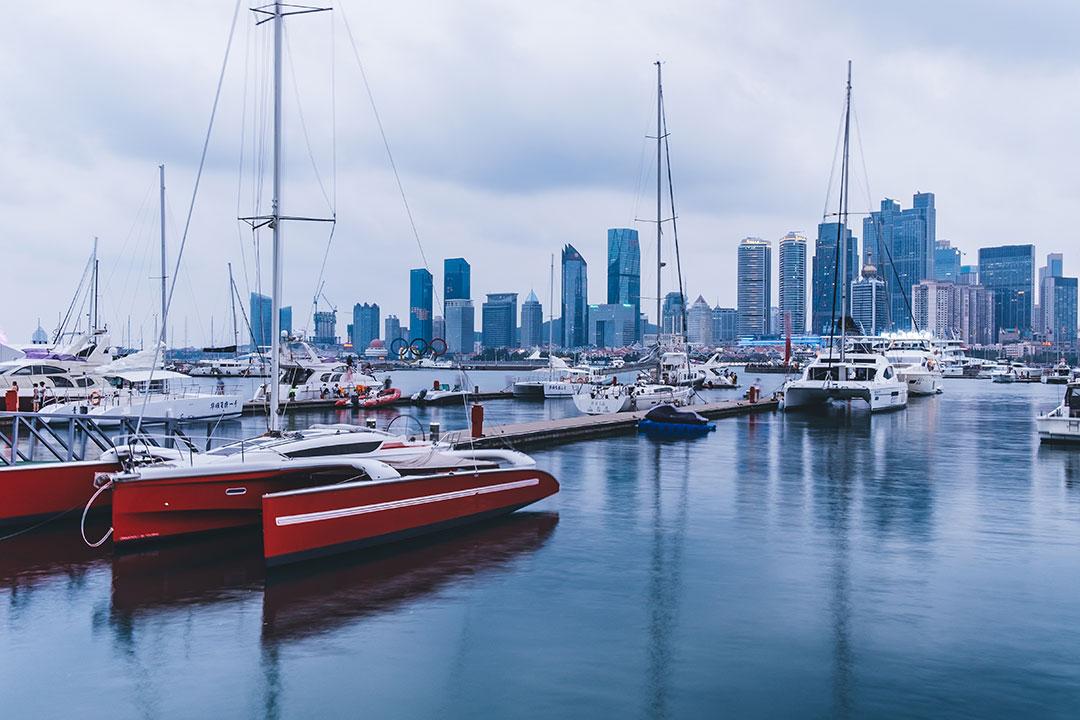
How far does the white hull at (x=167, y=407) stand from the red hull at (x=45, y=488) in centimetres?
1988

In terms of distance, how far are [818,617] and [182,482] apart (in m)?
11.7

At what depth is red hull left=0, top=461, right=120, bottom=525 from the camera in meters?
17.9

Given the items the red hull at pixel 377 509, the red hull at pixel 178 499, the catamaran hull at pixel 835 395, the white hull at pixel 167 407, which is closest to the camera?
the red hull at pixel 377 509

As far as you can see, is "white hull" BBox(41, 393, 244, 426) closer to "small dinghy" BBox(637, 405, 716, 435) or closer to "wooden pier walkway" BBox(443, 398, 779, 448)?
"wooden pier walkway" BBox(443, 398, 779, 448)

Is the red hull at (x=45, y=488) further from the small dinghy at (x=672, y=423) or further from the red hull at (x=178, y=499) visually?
the small dinghy at (x=672, y=423)

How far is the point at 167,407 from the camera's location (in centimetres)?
4447

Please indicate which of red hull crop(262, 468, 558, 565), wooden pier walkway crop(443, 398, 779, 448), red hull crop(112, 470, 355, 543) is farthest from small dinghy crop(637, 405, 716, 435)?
red hull crop(112, 470, 355, 543)

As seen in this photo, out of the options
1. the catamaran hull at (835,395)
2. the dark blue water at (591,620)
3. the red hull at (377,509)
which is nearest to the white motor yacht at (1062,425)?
the dark blue water at (591,620)

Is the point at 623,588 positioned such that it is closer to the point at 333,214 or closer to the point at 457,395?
the point at 333,214

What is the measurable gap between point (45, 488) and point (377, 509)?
24.5 ft

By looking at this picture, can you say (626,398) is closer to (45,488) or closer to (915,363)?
(45,488)

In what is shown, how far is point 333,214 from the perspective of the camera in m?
21.4

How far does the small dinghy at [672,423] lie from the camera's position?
42000 millimetres

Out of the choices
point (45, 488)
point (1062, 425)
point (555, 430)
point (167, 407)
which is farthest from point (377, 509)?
point (1062, 425)
